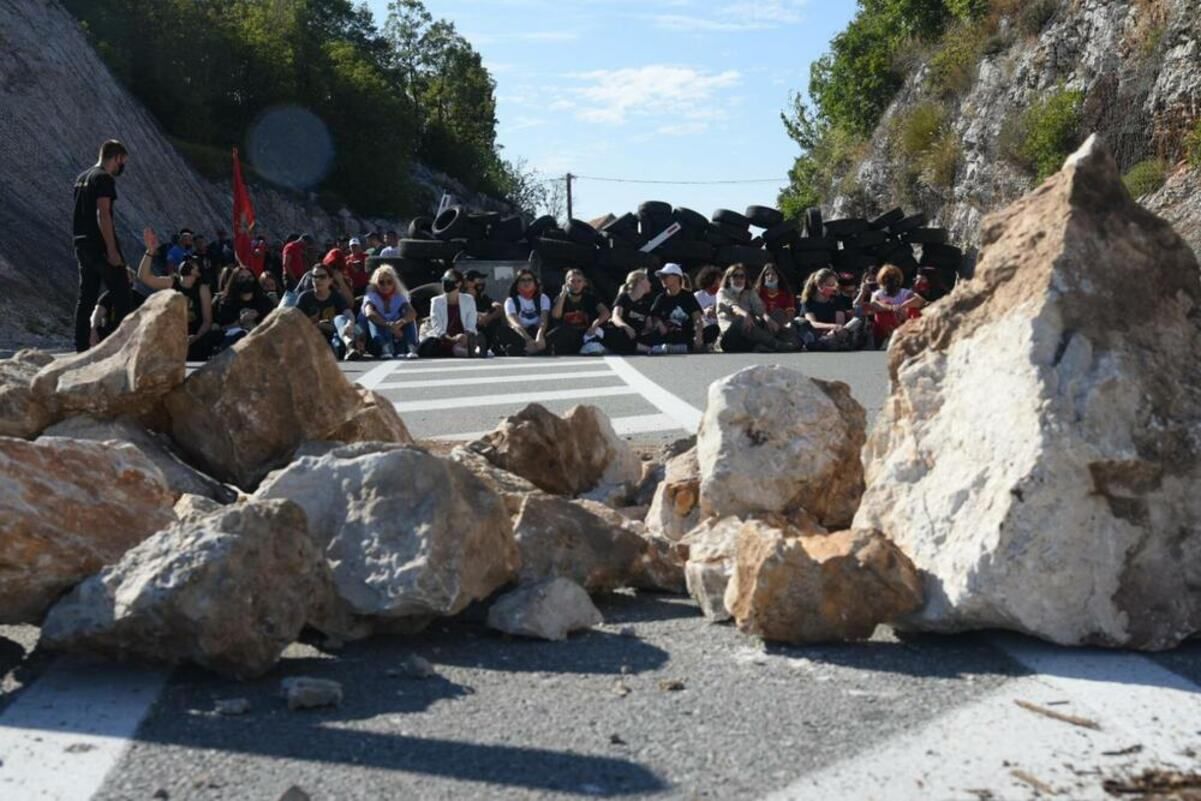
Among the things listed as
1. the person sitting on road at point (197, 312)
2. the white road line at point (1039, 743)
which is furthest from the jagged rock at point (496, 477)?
the person sitting on road at point (197, 312)

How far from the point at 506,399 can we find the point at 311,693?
8.51 metres

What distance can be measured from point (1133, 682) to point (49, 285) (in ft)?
97.3

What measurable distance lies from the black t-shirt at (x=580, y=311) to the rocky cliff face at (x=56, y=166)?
10.8 metres

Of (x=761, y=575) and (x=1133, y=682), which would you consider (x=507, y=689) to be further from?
(x=1133, y=682)

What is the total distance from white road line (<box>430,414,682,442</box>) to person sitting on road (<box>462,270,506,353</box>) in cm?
897

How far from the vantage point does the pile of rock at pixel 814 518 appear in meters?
3.76

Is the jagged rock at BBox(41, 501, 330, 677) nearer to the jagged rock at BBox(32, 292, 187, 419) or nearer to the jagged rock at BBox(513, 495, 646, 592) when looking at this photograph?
the jagged rock at BBox(513, 495, 646, 592)

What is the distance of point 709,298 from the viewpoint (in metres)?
20.8

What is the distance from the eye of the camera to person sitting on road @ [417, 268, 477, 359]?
61.0 ft

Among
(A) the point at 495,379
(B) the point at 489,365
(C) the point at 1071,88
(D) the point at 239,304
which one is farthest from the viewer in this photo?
(C) the point at 1071,88

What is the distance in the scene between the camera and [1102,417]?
3.93 metres

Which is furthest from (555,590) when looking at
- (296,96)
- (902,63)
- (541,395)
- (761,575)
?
(296,96)

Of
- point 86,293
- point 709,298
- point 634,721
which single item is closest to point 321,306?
point 86,293

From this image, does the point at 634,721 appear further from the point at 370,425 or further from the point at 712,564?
the point at 370,425
